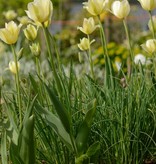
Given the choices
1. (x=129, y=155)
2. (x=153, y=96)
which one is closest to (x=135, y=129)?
(x=129, y=155)

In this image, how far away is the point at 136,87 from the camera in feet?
6.70

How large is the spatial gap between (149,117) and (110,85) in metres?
0.22

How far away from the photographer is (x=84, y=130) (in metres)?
1.65

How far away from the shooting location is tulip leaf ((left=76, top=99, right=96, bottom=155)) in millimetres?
1628

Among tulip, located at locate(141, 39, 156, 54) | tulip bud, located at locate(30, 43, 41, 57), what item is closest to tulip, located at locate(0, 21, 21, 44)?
tulip bud, located at locate(30, 43, 41, 57)

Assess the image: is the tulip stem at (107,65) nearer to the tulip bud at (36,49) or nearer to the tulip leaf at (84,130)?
the tulip bud at (36,49)

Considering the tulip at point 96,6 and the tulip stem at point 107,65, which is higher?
the tulip at point 96,6

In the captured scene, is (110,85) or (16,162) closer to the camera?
(16,162)

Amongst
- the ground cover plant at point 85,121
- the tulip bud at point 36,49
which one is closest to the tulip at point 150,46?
the ground cover plant at point 85,121

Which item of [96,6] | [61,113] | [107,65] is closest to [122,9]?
[96,6]

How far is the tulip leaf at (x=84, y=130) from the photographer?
1628 mm

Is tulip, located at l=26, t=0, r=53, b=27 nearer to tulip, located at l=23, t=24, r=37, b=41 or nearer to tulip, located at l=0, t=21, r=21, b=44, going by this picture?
tulip, located at l=0, t=21, r=21, b=44

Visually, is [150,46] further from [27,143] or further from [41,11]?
[27,143]

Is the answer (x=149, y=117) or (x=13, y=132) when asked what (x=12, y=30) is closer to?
(x=13, y=132)
